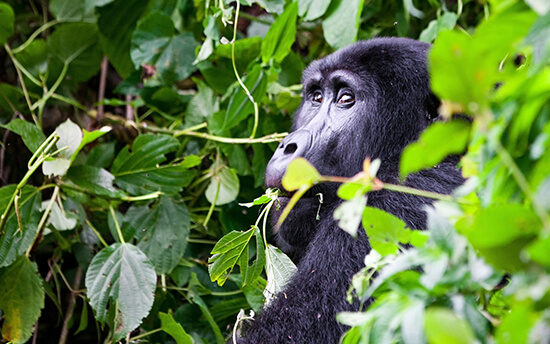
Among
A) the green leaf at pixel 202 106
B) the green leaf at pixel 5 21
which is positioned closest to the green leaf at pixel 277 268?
the green leaf at pixel 202 106

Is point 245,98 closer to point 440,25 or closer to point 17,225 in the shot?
point 440,25

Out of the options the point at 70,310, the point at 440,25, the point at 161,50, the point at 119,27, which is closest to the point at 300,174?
the point at 440,25

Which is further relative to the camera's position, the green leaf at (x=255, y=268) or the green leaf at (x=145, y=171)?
the green leaf at (x=145, y=171)

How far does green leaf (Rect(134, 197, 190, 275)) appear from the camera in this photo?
210 cm

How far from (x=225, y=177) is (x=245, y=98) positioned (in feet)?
0.96

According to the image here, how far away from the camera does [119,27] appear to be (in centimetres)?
270

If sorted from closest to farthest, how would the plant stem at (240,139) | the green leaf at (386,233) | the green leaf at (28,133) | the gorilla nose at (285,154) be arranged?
the green leaf at (386,233) < the gorilla nose at (285,154) < the green leaf at (28,133) < the plant stem at (240,139)

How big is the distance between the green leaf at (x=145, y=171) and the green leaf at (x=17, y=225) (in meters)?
0.28

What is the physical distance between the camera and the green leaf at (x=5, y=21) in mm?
2357

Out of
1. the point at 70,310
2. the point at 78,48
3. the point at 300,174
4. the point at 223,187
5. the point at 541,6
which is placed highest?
the point at 541,6

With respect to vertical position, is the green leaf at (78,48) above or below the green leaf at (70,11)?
below

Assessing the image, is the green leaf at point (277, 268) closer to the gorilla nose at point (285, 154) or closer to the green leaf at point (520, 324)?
the gorilla nose at point (285, 154)


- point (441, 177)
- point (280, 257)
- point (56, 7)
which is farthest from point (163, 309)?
point (56, 7)

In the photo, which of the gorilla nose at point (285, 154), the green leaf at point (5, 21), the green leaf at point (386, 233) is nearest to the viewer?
the green leaf at point (386, 233)
